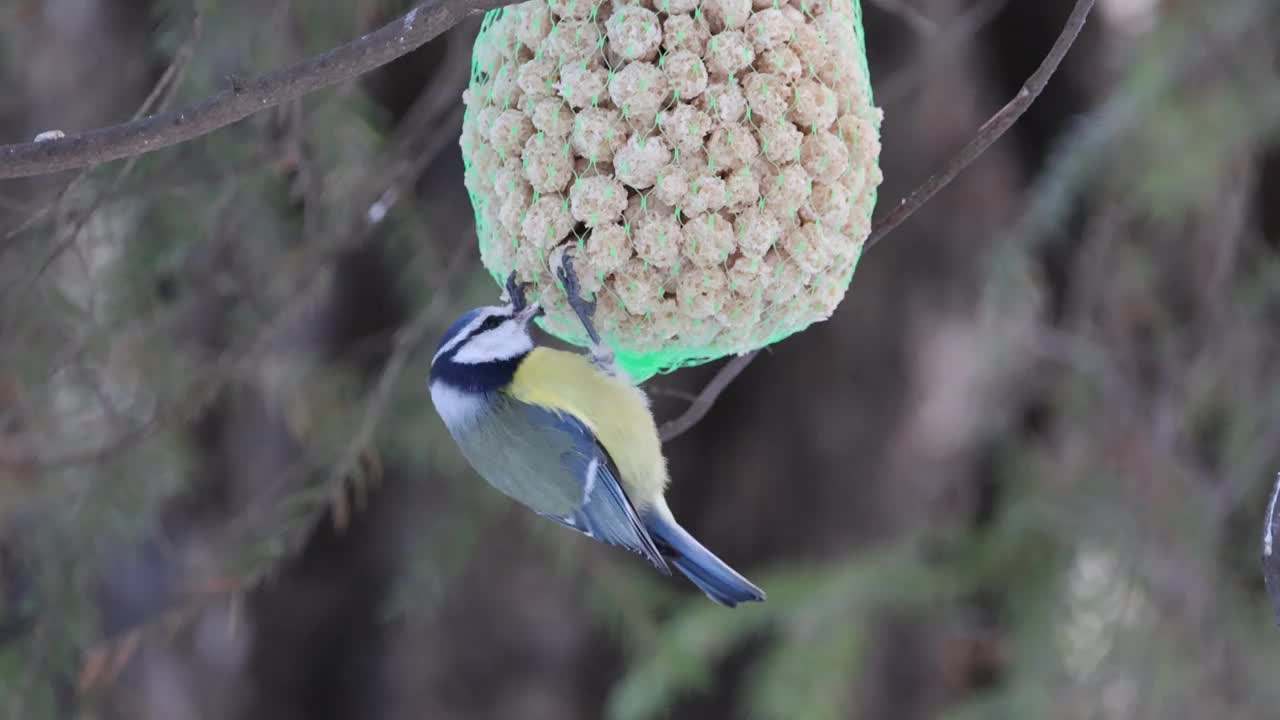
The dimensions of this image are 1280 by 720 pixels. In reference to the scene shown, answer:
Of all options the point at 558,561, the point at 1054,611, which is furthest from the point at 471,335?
the point at 1054,611

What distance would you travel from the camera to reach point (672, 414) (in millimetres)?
3787

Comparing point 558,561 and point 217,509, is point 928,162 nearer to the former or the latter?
point 558,561

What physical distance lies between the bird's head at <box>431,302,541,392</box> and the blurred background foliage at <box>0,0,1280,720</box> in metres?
0.24

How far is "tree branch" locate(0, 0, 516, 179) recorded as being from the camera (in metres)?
1.36

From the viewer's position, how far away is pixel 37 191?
3311 millimetres

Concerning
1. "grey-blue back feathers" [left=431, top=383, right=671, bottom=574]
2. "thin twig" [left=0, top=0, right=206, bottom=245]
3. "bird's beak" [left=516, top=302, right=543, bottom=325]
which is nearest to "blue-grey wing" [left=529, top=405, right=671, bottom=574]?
"grey-blue back feathers" [left=431, top=383, right=671, bottom=574]

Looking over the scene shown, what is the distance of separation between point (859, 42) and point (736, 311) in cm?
48

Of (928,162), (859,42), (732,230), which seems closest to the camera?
(732,230)

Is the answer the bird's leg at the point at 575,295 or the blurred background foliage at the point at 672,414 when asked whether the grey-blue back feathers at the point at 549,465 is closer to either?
the blurred background foliage at the point at 672,414

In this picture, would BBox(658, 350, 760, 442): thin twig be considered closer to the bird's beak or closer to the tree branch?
the bird's beak

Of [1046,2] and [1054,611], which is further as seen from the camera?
[1046,2]

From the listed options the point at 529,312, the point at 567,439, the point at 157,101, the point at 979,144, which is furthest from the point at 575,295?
the point at 157,101

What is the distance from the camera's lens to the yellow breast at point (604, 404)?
220 centimetres

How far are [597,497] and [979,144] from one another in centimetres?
79
